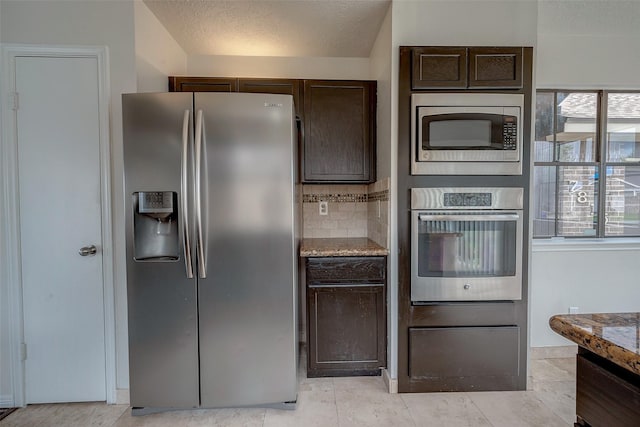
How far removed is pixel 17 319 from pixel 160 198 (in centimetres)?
125

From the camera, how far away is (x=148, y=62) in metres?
2.11

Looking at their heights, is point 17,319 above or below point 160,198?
below

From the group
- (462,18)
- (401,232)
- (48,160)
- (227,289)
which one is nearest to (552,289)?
(401,232)

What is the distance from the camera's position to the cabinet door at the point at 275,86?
248cm

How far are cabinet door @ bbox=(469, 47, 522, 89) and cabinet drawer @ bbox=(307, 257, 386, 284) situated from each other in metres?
1.34

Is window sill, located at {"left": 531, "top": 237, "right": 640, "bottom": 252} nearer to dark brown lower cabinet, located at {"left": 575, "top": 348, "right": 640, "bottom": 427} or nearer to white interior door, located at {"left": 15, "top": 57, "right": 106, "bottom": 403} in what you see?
dark brown lower cabinet, located at {"left": 575, "top": 348, "right": 640, "bottom": 427}

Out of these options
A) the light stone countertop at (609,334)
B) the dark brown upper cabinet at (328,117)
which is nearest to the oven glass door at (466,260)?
the dark brown upper cabinet at (328,117)

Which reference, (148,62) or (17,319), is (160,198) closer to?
(148,62)

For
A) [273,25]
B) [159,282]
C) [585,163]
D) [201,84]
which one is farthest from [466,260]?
[201,84]

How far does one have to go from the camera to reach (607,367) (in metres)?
0.66

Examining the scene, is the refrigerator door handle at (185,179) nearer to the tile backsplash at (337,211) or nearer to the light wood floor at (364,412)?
the light wood floor at (364,412)

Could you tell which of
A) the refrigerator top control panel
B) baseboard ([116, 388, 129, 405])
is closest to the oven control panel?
the refrigerator top control panel

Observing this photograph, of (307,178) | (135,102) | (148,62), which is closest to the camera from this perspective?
(135,102)

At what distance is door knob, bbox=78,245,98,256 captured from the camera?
6.38 ft
